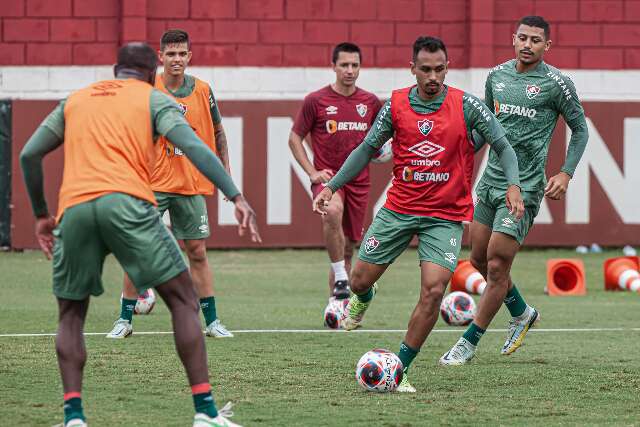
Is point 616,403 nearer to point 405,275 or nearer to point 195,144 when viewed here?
point 195,144

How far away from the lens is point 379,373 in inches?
291

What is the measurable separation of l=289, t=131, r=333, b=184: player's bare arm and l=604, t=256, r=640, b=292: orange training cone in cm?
447

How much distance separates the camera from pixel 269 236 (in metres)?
19.1

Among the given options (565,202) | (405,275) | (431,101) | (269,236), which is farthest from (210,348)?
(565,202)

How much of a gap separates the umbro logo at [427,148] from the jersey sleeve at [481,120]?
23 cm

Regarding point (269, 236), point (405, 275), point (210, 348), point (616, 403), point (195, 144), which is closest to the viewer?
point (195, 144)

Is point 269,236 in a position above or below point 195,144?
below

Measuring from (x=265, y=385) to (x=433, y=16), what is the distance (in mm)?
13099

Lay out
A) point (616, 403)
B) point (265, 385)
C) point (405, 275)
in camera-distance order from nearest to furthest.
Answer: point (616, 403)
point (265, 385)
point (405, 275)

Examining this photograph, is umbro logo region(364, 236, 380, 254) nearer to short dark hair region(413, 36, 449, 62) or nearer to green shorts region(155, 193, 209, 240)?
short dark hair region(413, 36, 449, 62)

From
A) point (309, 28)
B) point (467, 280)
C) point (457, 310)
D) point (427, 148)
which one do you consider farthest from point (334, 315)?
point (309, 28)

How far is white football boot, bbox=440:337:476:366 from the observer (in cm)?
866

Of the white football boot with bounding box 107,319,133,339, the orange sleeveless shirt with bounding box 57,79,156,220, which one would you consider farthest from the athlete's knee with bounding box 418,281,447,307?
the white football boot with bounding box 107,319,133,339

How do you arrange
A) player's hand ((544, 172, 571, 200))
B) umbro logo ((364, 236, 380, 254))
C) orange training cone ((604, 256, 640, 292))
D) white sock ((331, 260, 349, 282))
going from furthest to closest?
orange training cone ((604, 256, 640, 292)) < white sock ((331, 260, 349, 282)) < player's hand ((544, 172, 571, 200)) < umbro logo ((364, 236, 380, 254))
